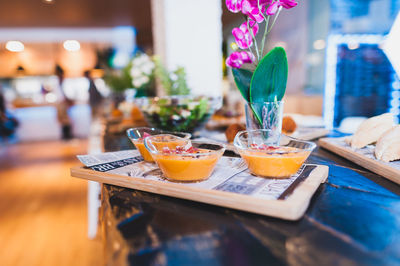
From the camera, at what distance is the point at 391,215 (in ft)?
1.73

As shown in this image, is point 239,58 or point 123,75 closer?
point 239,58

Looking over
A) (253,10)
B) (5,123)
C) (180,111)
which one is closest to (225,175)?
(253,10)

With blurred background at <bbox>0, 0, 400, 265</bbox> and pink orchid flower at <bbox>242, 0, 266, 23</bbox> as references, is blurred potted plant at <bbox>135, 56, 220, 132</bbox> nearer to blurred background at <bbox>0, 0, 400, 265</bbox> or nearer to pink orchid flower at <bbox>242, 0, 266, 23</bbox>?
blurred background at <bbox>0, 0, 400, 265</bbox>

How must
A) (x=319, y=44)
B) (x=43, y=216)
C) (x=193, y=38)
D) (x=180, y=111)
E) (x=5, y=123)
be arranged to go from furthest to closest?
(x=5, y=123)
(x=319, y=44)
(x=193, y=38)
(x=43, y=216)
(x=180, y=111)

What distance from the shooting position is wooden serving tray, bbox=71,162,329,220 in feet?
1.67

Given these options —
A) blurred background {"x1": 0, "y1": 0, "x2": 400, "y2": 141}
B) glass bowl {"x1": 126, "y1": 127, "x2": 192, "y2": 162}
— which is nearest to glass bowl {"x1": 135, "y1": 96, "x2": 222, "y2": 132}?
glass bowl {"x1": 126, "y1": 127, "x2": 192, "y2": 162}

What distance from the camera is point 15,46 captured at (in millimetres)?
8367

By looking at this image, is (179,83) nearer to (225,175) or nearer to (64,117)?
(225,175)

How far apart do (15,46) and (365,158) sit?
32.5ft

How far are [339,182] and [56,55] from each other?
964 centimetres

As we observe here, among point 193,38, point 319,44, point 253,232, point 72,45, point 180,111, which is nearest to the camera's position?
point 253,232

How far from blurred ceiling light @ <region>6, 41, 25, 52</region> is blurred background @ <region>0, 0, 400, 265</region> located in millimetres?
35

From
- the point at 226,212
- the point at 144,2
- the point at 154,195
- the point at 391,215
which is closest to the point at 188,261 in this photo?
the point at 226,212

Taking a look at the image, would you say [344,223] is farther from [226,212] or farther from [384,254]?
[226,212]
